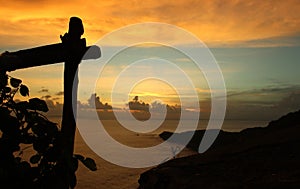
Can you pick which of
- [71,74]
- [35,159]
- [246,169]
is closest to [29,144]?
[35,159]

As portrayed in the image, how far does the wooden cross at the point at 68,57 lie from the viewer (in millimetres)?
2730

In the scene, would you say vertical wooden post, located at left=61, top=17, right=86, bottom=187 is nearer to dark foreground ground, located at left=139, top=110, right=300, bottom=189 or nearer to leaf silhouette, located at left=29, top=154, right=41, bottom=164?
leaf silhouette, located at left=29, top=154, right=41, bottom=164

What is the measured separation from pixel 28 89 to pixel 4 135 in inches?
14.5

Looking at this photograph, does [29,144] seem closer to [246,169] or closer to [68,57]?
[68,57]

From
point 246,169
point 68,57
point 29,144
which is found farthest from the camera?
point 246,169

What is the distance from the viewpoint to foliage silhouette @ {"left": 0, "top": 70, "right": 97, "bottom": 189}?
91.5 inches

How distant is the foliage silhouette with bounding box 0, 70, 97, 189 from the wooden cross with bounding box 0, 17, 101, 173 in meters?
0.20

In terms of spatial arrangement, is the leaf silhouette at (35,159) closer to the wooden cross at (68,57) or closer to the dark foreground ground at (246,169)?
the wooden cross at (68,57)

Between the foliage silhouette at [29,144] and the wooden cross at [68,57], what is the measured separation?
0.65ft

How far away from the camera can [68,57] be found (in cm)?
284

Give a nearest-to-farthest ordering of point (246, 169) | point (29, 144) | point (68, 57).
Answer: point (29, 144), point (68, 57), point (246, 169)

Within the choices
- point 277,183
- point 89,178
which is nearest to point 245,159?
point 277,183

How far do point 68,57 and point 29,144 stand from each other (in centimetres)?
79

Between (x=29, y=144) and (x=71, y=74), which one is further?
(x=71, y=74)
